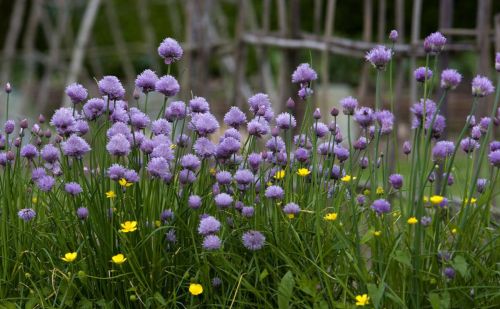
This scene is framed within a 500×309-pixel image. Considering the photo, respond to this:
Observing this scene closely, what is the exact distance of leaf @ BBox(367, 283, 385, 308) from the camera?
70.9 inches

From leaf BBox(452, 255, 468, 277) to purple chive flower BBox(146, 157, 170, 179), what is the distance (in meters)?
0.65

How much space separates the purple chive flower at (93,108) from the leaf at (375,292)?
2.61 ft

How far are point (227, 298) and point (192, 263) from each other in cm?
16

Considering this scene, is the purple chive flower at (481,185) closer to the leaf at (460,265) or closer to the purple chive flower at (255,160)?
the leaf at (460,265)

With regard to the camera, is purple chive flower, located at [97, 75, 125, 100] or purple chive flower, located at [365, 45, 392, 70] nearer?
purple chive flower, located at [365, 45, 392, 70]

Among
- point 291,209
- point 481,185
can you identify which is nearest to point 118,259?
point 291,209

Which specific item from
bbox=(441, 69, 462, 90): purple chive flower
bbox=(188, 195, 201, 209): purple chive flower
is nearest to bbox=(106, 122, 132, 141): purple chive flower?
bbox=(188, 195, 201, 209): purple chive flower

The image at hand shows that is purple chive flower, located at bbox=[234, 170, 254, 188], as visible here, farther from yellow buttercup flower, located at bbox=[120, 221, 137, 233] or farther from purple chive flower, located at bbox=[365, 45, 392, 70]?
purple chive flower, located at bbox=[365, 45, 392, 70]

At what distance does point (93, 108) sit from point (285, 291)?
2.21 ft

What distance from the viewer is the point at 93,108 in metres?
2.19

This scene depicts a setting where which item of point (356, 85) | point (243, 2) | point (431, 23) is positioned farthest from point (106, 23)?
point (243, 2)

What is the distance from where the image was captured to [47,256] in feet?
7.09

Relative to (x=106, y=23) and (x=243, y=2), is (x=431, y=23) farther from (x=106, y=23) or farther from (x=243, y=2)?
(x=243, y=2)

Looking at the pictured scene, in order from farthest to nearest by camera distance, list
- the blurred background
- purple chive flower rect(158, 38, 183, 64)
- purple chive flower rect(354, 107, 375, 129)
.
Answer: the blurred background < purple chive flower rect(158, 38, 183, 64) < purple chive flower rect(354, 107, 375, 129)
